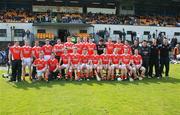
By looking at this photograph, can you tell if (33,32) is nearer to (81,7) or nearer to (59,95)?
(81,7)

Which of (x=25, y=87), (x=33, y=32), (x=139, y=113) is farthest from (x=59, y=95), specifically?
(x=33, y=32)

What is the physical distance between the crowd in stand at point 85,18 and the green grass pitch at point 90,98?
1012 inches

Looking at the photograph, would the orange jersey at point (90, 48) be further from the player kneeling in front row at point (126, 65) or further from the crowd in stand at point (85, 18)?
the crowd in stand at point (85, 18)

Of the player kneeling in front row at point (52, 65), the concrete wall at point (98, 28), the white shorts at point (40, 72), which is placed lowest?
the white shorts at point (40, 72)

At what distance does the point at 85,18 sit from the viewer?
4384cm

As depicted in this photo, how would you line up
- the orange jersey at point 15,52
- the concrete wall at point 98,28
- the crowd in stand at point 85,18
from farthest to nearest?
the crowd in stand at point 85,18
the concrete wall at point 98,28
the orange jersey at point 15,52

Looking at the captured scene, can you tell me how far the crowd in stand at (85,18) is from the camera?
4166 cm

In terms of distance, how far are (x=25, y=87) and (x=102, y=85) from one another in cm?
308

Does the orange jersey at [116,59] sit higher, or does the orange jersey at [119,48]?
the orange jersey at [119,48]

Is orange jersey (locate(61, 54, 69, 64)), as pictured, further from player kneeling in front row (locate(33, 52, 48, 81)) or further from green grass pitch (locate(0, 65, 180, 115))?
green grass pitch (locate(0, 65, 180, 115))

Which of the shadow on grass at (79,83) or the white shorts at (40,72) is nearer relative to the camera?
the shadow on grass at (79,83)

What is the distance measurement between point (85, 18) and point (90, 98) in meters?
31.7

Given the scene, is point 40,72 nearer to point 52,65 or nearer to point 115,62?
point 52,65

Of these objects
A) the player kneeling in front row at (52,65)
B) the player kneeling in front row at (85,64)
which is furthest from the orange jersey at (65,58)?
the player kneeling in front row at (85,64)
